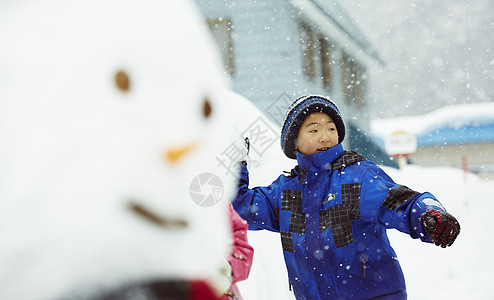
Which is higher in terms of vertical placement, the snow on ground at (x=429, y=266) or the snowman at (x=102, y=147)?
the snow on ground at (x=429, y=266)

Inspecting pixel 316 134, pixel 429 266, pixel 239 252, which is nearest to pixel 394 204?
pixel 316 134

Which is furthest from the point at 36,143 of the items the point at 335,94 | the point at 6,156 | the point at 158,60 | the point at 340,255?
the point at 335,94

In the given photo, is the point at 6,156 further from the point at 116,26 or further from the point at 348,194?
the point at 348,194

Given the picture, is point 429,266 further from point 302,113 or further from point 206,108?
point 206,108

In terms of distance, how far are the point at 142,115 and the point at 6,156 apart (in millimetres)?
164

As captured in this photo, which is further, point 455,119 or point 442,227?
point 455,119

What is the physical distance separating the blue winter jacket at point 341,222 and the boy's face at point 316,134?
5cm

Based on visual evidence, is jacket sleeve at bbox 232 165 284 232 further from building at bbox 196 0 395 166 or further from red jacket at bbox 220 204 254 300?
building at bbox 196 0 395 166

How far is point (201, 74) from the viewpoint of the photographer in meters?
0.60

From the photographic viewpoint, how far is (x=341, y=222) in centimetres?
197

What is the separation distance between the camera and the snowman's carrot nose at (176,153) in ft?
1.84

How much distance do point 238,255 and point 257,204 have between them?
1049 millimetres

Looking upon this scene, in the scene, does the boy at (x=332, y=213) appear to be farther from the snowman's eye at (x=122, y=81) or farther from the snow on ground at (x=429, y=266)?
the snowman's eye at (x=122, y=81)

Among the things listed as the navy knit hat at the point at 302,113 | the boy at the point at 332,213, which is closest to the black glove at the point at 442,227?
the boy at the point at 332,213
